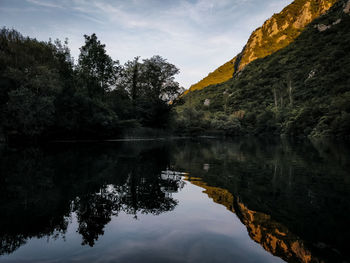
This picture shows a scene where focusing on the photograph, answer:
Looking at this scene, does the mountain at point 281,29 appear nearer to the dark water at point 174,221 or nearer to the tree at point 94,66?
the tree at point 94,66

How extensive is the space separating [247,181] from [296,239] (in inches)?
149

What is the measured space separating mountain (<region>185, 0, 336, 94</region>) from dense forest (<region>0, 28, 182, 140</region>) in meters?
116

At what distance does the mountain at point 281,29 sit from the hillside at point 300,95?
160 ft

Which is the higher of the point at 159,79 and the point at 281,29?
the point at 281,29

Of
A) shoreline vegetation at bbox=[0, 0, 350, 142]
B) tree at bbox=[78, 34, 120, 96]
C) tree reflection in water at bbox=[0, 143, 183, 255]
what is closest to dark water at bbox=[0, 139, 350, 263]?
tree reflection in water at bbox=[0, 143, 183, 255]

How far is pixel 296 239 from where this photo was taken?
121 inches

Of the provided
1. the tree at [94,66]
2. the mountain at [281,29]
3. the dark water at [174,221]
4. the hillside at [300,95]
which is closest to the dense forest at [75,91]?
the tree at [94,66]

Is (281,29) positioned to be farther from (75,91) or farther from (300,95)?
(75,91)

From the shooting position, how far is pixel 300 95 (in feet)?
232

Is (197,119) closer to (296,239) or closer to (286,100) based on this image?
(286,100)

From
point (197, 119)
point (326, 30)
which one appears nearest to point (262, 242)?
point (197, 119)

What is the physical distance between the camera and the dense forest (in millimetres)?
25688

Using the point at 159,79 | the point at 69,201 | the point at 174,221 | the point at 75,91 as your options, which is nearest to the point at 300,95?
the point at 159,79

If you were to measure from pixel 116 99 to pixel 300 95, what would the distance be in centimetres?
5453
